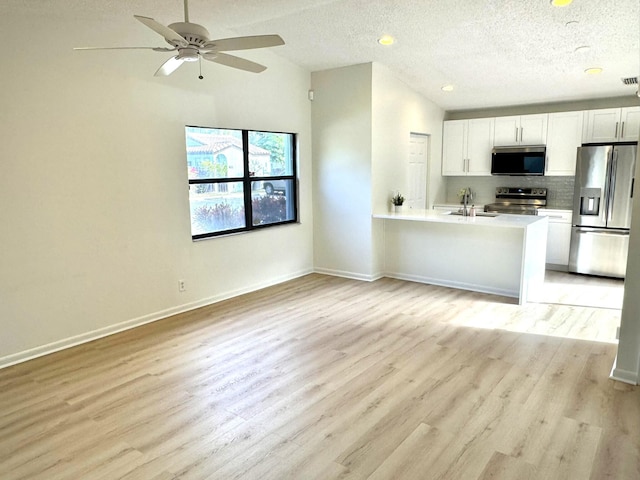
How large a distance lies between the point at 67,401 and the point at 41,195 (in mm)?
1614

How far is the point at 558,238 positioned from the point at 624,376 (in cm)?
345

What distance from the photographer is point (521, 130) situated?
6484 millimetres

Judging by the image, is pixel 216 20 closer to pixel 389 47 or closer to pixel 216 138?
pixel 216 138

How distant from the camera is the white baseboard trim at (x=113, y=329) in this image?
352 centimetres

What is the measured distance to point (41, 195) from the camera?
353cm

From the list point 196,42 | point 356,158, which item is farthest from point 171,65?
point 356,158

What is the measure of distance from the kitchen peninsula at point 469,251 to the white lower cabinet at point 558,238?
1.17 metres

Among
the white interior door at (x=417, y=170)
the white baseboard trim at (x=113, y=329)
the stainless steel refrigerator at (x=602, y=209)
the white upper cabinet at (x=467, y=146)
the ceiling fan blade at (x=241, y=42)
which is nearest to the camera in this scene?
the ceiling fan blade at (x=241, y=42)

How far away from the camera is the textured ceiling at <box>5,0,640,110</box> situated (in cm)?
371

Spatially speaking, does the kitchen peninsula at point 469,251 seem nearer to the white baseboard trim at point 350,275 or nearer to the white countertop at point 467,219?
the white countertop at point 467,219

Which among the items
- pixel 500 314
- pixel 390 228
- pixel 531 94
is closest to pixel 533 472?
Result: pixel 500 314

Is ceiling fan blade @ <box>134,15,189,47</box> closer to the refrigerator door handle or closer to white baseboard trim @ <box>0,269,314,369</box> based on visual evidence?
white baseboard trim @ <box>0,269,314,369</box>

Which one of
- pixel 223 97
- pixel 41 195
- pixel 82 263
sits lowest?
pixel 82 263

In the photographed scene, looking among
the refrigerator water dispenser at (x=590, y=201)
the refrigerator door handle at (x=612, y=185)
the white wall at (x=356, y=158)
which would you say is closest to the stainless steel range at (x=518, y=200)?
the refrigerator water dispenser at (x=590, y=201)
